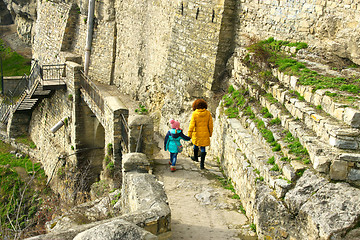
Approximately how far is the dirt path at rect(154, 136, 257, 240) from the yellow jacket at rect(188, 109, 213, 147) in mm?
647

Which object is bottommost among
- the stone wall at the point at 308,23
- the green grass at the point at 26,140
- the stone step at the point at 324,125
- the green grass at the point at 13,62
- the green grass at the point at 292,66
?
the green grass at the point at 26,140

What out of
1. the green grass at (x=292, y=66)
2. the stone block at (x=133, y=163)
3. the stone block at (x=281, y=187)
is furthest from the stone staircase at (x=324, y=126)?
the stone block at (x=133, y=163)

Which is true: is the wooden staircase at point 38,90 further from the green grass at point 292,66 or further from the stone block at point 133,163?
the stone block at point 133,163

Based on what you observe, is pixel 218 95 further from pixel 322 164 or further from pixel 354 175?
pixel 354 175

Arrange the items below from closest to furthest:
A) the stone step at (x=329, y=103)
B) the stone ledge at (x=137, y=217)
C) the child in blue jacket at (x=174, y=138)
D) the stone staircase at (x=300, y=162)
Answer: the stone ledge at (x=137, y=217) < the stone staircase at (x=300, y=162) < the stone step at (x=329, y=103) < the child in blue jacket at (x=174, y=138)

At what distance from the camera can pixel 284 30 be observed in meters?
8.28

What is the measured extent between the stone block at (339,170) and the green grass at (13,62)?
74.1 feet

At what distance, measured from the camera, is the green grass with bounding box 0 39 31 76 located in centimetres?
2422

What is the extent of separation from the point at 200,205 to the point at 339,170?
2578 mm

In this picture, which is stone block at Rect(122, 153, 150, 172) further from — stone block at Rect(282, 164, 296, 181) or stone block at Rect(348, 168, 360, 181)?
stone block at Rect(348, 168, 360, 181)

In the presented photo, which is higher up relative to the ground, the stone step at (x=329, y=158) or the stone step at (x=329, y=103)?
the stone step at (x=329, y=103)

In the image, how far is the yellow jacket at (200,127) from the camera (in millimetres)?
7656

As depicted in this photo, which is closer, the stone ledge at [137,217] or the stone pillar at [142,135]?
the stone ledge at [137,217]

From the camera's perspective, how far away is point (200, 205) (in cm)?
648
